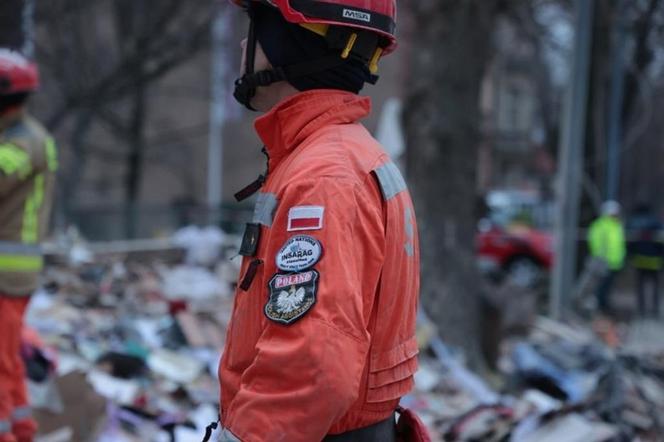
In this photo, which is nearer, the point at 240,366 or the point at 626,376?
the point at 240,366

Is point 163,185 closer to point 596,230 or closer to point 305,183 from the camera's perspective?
point 596,230

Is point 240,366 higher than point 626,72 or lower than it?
lower

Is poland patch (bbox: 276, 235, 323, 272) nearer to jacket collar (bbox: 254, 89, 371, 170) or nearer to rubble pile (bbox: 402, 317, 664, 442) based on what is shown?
jacket collar (bbox: 254, 89, 371, 170)

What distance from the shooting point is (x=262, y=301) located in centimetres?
196

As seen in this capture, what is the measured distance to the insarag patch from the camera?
1794 millimetres

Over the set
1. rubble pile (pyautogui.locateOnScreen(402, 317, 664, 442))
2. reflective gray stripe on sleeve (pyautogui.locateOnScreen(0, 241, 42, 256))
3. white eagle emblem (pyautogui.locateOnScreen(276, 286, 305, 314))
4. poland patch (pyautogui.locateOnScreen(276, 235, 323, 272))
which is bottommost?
rubble pile (pyautogui.locateOnScreen(402, 317, 664, 442))

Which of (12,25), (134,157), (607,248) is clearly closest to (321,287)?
(12,25)

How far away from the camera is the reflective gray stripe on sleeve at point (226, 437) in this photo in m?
1.85

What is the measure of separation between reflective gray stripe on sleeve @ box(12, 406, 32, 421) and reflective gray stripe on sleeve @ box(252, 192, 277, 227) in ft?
7.93

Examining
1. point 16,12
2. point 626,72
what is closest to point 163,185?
point 626,72

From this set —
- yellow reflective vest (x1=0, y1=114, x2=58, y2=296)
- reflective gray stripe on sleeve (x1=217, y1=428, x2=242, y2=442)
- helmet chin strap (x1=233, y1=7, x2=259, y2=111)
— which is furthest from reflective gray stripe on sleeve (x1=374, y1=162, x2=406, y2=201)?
yellow reflective vest (x1=0, y1=114, x2=58, y2=296)

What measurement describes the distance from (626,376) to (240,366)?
15.7ft

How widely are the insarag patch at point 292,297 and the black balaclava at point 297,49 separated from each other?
0.55 meters

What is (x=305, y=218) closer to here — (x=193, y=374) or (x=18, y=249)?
(x=18, y=249)
